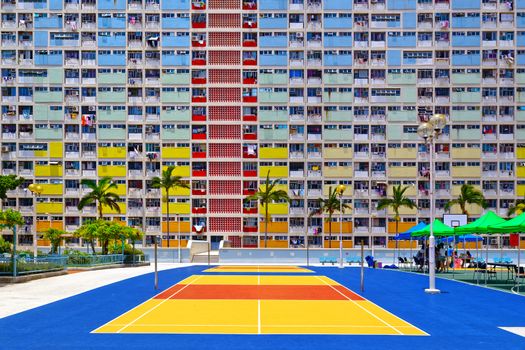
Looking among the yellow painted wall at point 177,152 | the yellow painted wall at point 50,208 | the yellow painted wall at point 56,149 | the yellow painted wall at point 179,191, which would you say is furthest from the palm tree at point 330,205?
the yellow painted wall at point 56,149

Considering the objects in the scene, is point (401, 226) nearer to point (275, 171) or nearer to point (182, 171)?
point (275, 171)

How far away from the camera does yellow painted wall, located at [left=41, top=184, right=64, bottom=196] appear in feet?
333

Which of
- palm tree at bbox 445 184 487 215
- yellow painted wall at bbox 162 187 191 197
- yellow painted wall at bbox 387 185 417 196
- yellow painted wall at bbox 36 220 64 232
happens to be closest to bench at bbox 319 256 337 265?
palm tree at bbox 445 184 487 215

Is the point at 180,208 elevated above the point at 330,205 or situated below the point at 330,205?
below

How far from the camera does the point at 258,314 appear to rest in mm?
22109

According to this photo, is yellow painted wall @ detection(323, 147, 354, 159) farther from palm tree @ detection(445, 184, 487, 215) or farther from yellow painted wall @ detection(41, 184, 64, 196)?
yellow painted wall @ detection(41, 184, 64, 196)

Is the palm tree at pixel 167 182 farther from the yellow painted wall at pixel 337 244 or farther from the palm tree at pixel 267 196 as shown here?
the yellow painted wall at pixel 337 244

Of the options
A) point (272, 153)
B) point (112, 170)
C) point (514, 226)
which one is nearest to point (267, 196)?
point (272, 153)

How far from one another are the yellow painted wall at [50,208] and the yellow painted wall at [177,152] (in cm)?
1608

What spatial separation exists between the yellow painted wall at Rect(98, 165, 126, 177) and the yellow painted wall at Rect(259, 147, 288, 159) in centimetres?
1923

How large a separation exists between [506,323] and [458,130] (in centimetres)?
8504

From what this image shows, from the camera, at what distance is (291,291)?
1273 inches

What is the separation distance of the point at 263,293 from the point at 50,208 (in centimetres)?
7628

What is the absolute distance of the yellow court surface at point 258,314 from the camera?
1852cm
